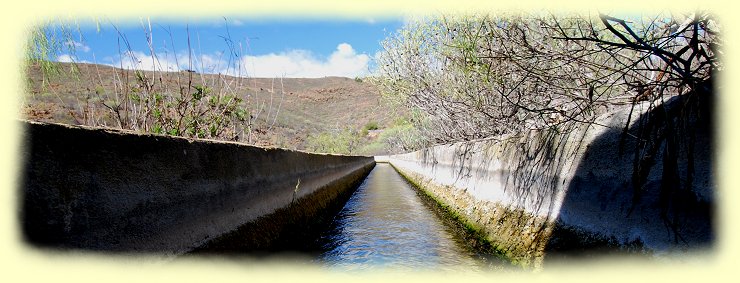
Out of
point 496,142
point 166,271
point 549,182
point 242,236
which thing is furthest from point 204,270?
point 496,142

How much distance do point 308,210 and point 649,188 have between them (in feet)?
17.9

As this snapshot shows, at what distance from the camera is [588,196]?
3.56 m

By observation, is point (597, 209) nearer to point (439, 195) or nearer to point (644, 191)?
point (644, 191)

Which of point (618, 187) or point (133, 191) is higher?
point (618, 187)

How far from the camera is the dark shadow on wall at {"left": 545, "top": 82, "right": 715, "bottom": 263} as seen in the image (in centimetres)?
248

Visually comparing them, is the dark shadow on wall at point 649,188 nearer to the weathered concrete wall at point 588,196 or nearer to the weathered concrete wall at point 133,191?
the weathered concrete wall at point 588,196

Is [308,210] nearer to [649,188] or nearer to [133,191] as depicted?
[133,191]

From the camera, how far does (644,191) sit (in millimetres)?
2893

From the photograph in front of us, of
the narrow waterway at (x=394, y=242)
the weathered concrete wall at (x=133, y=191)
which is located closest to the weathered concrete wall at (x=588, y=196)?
the narrow waterway at (x=394, y=242)

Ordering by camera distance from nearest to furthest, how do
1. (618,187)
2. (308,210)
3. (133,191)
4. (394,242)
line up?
(133,191), (618,187), (394,242), (308,210)

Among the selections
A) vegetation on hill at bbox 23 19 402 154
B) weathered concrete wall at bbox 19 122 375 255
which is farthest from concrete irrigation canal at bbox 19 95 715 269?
vegetation on hill at bbox 23 19 402 154

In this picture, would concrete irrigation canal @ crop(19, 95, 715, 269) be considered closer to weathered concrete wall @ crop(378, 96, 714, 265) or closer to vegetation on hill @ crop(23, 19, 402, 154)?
weathered concrete wall @ crop(378, 96, 714, 265)

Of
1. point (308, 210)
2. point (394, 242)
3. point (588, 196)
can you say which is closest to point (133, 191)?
point (588, 196)

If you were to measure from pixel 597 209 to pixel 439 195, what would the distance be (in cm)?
748
